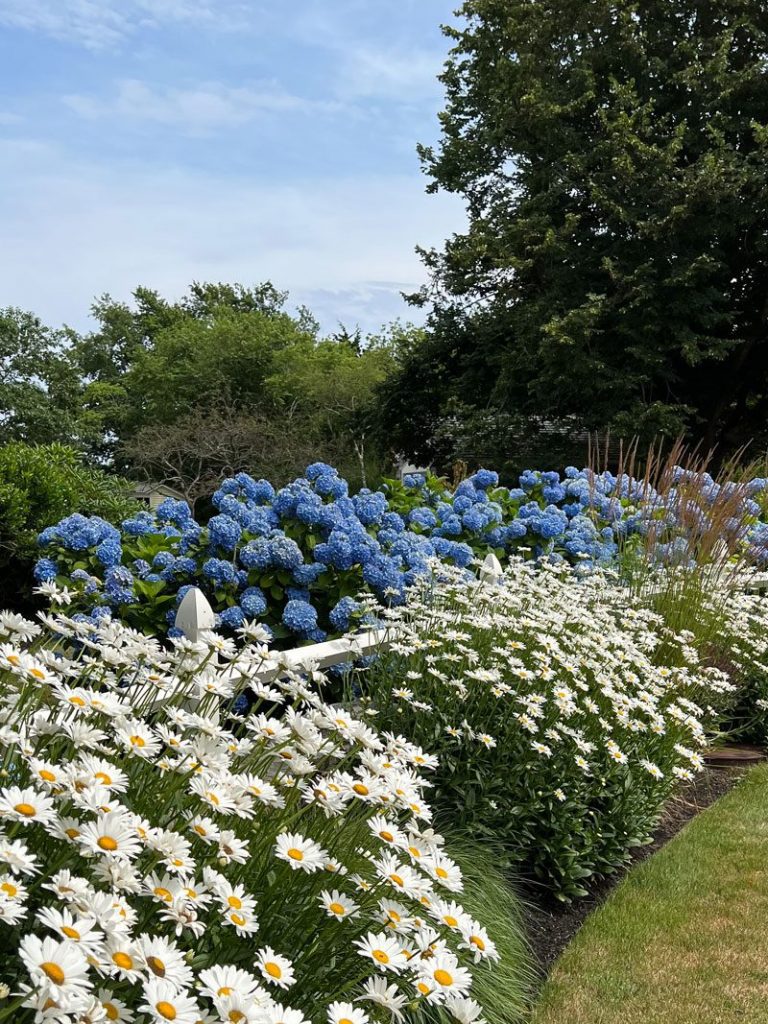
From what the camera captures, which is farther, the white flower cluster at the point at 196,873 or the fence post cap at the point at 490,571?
the fence post cap at the point at 490,571

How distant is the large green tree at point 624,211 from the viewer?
18156 mm

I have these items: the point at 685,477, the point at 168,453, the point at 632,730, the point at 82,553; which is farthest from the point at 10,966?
the point at 168,453

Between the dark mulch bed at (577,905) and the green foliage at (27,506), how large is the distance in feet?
12.9

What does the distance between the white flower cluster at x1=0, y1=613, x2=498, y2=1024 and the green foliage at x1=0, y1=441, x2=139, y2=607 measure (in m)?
3.94

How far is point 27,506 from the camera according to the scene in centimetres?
604

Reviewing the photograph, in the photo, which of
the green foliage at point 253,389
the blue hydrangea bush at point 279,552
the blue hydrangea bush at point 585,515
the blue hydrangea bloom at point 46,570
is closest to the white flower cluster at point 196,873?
the blue hydrangea bush at point 279,552

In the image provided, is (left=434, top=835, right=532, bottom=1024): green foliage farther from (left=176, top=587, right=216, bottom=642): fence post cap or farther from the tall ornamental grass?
(left=176, top=587, right=216, bottom=642): fence post cap

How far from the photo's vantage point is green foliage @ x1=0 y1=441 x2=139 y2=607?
5926 millimetres

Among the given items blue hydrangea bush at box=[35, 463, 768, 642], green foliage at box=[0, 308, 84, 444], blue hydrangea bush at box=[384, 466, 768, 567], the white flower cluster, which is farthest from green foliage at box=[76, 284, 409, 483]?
the white flower cluster

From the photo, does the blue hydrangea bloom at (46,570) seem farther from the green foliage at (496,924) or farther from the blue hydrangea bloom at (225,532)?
the green foliage at (496,924)

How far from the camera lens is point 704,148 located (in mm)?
19000

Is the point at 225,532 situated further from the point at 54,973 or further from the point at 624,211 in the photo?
the point at 624,211

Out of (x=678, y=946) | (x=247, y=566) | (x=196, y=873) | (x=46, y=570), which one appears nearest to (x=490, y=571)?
(x=247, y=566)

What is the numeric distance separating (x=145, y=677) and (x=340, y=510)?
248 centimetres
